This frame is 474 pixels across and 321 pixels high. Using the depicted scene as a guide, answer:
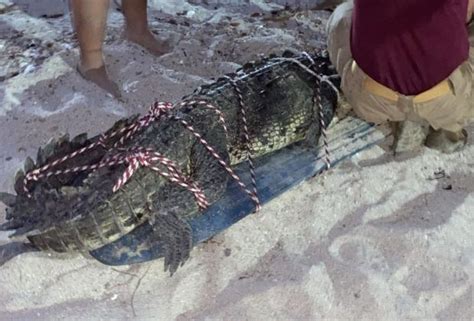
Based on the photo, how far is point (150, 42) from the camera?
2.94m

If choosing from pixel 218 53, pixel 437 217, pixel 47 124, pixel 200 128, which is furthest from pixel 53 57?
pixel 437 217

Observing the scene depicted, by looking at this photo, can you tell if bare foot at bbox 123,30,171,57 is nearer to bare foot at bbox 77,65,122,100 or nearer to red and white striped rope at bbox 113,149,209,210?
bare foot at bbox 77,65,122,100

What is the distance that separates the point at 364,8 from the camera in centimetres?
193

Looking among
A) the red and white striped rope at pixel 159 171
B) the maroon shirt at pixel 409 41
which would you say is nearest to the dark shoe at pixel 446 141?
the maroon shirt at pixel 409 41

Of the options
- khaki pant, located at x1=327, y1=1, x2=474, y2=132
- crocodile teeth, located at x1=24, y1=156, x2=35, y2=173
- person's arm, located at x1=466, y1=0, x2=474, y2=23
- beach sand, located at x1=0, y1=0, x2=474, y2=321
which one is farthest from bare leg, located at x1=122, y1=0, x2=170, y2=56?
person's arm, located at x1=466, y1=0, x2=474, y2=23

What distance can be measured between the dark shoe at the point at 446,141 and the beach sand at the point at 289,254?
25mm

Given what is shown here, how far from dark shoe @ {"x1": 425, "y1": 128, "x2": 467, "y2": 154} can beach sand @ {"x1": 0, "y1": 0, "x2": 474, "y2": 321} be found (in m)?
0.02

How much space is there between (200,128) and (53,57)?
100cm

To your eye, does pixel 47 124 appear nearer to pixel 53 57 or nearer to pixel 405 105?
pixel 53 57

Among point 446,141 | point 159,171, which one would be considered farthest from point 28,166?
point 446,141

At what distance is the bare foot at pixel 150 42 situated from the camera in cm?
293

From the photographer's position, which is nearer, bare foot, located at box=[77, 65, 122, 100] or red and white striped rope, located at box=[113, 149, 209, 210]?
red and white striped rope, located at box=[113, 149, 209, 210]

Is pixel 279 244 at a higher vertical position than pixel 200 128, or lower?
lower

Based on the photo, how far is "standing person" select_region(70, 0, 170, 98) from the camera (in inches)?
102
